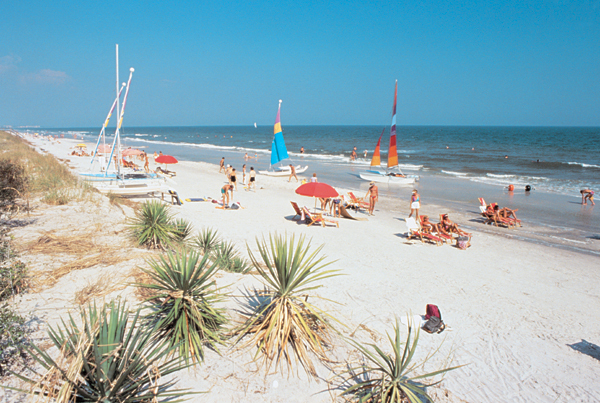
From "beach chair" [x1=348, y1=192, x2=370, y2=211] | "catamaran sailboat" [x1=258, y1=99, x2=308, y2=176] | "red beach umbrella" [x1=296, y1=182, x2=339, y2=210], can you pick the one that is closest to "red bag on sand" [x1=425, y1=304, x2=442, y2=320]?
"red beach umbrella" [x1=296, y1=182, x2=339, y2=210]

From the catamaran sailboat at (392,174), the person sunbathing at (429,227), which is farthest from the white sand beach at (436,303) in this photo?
the catamaran sailboat at (392,174)

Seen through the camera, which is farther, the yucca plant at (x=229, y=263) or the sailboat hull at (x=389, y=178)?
the sailboat hull at (x=389, y=178)

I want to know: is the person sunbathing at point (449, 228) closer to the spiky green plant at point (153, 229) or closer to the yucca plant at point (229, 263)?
the yucca plant at point (229, 263)

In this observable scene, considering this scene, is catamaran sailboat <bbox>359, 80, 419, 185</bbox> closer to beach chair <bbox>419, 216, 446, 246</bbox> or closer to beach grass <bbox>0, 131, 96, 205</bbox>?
beach chair <bbox>419, 216, 446, 246</bbox>

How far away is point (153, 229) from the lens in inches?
280

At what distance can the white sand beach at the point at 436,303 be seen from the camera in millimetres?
3824

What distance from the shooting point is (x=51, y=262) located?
558 cm

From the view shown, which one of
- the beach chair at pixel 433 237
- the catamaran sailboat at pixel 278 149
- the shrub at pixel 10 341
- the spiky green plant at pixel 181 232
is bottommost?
the beach chair at pixel 433 237

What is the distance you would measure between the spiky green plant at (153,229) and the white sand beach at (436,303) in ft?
1.09

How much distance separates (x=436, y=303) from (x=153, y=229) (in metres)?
5.45

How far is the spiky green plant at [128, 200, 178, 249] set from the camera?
6.98 meters

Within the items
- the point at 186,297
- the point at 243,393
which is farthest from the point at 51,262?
the point at 243,393

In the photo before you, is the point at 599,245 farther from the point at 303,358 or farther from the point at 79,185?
the point at 79,185

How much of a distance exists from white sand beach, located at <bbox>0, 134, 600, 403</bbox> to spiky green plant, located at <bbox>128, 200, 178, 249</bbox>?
0.33 metres
